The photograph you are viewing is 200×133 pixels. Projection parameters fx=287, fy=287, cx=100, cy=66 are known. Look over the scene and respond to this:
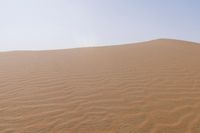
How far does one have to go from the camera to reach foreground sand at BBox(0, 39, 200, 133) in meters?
4.44

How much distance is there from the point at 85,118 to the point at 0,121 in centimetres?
139

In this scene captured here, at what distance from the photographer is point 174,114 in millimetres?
4828

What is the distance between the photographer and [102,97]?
5680 millimetres

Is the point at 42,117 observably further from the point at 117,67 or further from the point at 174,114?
the point at 117,67

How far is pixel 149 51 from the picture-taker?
11.8 meters

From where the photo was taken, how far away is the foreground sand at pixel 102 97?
444cm

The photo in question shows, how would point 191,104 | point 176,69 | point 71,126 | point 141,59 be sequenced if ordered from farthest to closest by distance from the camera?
point 141,59 < point 176,69 < point 191,104 < point 71,126

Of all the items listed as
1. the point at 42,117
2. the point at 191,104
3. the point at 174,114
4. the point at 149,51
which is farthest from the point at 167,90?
the point at 149,51

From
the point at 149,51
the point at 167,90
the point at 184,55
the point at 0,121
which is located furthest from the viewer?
the point at 149,51

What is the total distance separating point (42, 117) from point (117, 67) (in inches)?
164

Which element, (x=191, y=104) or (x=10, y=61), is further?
(x=10, y=61)

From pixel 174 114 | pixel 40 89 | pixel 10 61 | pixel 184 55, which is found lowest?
pixel 174 114

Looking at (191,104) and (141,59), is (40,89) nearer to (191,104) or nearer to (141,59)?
(191,104)

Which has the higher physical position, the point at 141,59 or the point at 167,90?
the point at 141,59
